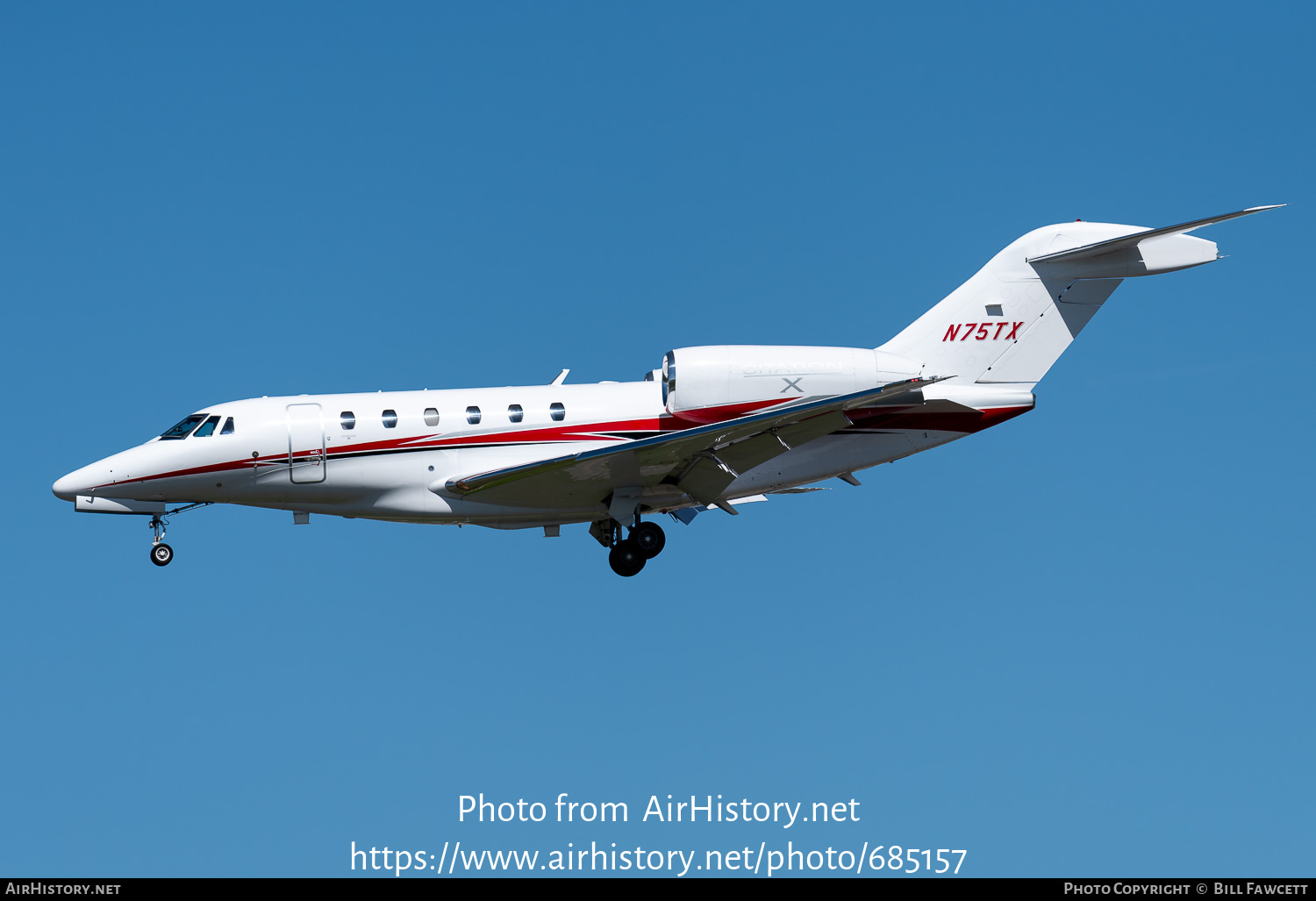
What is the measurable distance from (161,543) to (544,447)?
619cm

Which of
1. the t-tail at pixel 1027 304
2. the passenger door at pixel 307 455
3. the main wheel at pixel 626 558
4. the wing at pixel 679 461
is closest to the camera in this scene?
the wing at pixel 679 461

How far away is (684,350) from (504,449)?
3124 millimetres

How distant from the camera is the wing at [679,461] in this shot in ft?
64.9

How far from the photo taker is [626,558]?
2139 centimetres

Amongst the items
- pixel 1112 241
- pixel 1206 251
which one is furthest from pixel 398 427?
pixel 1206 251

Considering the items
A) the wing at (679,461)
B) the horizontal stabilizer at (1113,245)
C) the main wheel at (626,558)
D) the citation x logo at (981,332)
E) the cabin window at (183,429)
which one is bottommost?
the main wheel at (626,558)

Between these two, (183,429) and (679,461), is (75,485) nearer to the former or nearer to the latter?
(183,429)

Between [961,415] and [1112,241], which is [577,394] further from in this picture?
[1112,241]

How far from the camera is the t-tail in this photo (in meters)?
22.5

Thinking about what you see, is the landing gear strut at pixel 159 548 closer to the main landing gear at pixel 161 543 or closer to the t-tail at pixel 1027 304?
the main landing gear at pixel 161 543

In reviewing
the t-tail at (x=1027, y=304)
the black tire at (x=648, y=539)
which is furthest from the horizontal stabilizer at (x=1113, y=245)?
the black tire at (x=648, y=539)

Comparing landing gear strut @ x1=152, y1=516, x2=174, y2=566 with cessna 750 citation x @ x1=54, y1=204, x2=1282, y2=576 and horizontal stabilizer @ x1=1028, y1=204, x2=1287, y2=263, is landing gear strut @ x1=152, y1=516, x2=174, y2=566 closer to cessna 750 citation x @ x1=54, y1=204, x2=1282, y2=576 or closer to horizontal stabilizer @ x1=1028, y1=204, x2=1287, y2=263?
cessna 750 citation x @ x1=54, y1=204, x2=1282, y2=576

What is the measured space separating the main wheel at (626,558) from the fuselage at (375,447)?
1.09 metres

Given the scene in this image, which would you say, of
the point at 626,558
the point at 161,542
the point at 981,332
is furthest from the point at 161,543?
the point at 981,332
